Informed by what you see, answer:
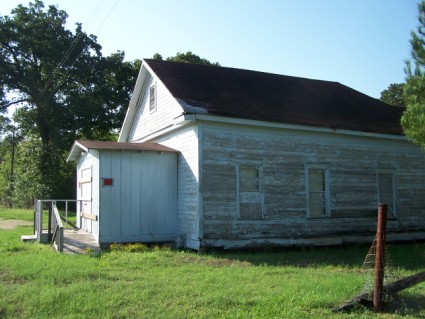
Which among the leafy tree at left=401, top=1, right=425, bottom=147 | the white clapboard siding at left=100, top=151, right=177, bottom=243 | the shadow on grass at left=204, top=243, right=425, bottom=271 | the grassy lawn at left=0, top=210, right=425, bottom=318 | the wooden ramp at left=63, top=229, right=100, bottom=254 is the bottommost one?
the shadow on grass at left=204, top=243, right=425, bottom=271

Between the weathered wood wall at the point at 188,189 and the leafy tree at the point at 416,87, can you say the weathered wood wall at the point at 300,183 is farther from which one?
the leafy tree at the point at 416,87

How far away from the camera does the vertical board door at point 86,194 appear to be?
14.2 meters

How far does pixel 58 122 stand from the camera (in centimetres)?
3262

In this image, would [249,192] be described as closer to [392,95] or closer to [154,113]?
[154,113]

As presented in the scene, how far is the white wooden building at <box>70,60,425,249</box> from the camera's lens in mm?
12914

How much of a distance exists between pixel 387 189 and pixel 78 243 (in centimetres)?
1053

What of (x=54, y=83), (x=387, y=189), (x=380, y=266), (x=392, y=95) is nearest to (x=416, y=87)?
(x=380, y=266)

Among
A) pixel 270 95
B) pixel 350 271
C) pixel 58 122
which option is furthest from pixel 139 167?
pixel 58 122

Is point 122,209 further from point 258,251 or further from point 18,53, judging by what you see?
point 18,53

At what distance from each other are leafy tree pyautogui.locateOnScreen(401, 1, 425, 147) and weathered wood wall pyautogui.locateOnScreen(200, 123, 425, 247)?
4330 mm

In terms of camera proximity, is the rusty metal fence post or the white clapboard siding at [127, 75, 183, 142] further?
the white clapboard siding at [127, 75, 183, 142]

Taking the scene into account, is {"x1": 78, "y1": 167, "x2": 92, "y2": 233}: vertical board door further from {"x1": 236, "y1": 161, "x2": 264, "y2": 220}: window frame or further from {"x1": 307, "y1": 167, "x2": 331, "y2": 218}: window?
{"x1": 307, "y1": 167, "x2": 331, "y2": 218}: window

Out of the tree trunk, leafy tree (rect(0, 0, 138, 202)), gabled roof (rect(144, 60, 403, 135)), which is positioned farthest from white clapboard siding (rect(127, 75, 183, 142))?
leafy tree (rect(0, 0, 138, 202))

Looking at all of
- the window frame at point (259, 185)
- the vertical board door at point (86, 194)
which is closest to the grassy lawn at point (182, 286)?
the window frame at point (259, 185)
